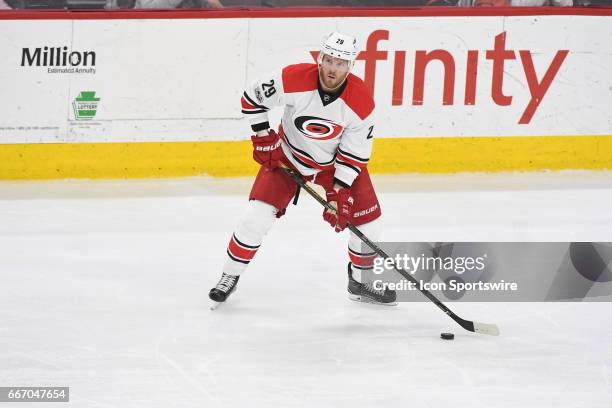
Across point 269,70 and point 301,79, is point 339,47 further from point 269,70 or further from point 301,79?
point 269,70

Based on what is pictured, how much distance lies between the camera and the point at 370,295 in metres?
4.44

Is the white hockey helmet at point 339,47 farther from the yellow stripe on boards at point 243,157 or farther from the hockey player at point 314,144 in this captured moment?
the yellow stripe on boards at point 243,157

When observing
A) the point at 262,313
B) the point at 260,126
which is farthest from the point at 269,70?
the point at 262,313

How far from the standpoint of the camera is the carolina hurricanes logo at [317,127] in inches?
161

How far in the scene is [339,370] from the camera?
3.61m

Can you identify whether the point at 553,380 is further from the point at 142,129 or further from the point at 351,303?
the point at 142,129

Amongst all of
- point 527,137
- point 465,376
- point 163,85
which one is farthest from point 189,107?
point 465,376

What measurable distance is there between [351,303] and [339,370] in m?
0.86

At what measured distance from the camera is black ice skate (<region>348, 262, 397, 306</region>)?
14.5ft

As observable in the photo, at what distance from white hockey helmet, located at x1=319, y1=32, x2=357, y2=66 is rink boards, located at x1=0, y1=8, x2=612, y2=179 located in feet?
7.91

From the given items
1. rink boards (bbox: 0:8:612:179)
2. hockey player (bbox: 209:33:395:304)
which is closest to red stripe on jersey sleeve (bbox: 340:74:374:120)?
hockey player (bbox: 209:33:395:304)

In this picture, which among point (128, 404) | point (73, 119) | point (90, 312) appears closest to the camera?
point (128, 404)

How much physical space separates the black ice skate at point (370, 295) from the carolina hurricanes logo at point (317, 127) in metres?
0.70

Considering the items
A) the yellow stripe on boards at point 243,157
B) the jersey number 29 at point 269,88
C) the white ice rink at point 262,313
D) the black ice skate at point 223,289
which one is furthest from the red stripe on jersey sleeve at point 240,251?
the yellow stripe on boards at point 243,157
